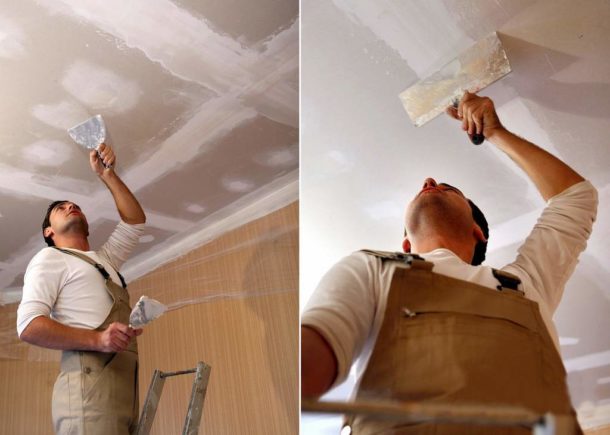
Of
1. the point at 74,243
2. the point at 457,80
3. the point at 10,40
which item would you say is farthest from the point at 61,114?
the point at 457,80

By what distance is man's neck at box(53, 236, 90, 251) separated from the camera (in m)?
1.29

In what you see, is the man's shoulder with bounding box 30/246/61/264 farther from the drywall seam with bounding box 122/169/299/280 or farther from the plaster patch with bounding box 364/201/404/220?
the plaster patch with bounding box 364/201/404/220

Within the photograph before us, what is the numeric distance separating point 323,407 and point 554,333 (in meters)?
0.24

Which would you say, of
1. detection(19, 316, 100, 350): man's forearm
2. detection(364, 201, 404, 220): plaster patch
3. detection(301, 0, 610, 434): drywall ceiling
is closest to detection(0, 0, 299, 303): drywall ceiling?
detection(19, 316, 100, 350): man's forearm

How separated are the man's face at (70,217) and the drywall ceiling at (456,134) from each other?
0.74 metres

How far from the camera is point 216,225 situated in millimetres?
1236

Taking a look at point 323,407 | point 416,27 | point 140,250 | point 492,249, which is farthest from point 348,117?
point 140,250

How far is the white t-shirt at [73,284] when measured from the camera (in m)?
1.19

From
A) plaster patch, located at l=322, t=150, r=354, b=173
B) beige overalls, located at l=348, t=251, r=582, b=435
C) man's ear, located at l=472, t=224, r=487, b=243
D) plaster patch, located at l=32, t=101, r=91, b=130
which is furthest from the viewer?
plaster patch, located at l=32, t=101, r=91, b=130

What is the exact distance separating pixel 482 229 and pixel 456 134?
0.43 ft

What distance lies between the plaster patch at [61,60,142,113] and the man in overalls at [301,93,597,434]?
2.60 feet

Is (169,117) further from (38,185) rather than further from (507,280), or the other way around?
(507,280)

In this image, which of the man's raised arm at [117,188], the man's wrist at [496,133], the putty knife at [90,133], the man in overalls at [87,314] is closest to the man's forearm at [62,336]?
the man in overalls at [87,314]

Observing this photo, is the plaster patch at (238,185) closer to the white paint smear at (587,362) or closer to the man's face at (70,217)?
the man's face at (70,217)
